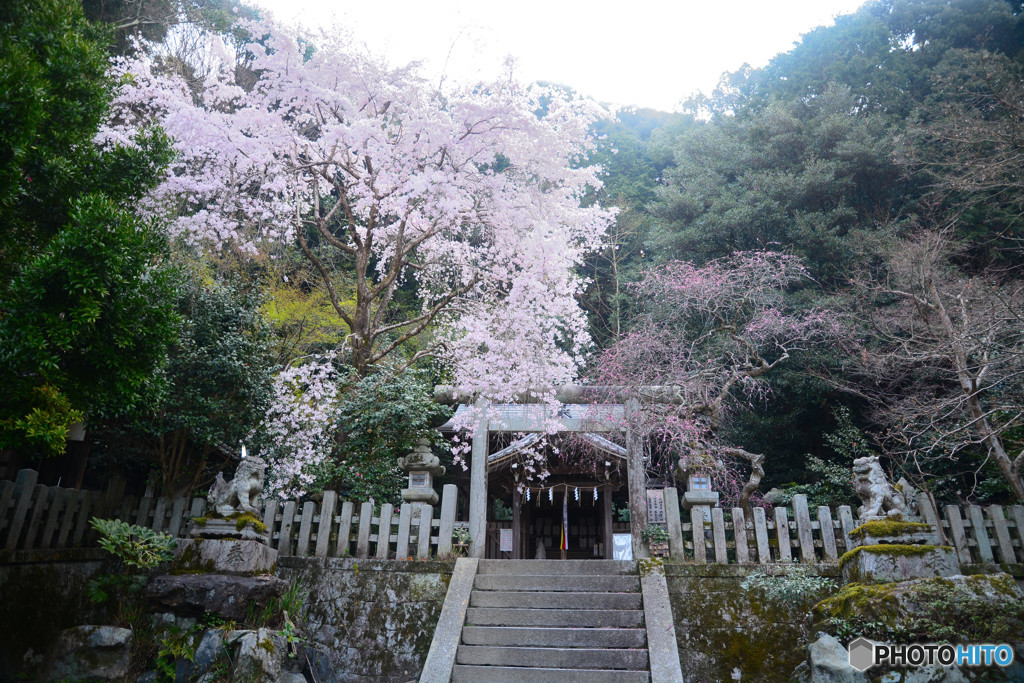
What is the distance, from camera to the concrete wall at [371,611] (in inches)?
257

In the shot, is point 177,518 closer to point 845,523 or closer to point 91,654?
point 91,654

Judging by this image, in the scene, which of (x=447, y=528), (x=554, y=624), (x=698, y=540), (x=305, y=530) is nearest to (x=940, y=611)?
(x=698, y=540)

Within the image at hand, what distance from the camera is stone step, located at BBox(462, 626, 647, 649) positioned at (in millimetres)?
5902

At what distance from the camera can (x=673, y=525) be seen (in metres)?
7.15

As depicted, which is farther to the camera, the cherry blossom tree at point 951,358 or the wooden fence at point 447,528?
the cherry blossom tree at point 951,358

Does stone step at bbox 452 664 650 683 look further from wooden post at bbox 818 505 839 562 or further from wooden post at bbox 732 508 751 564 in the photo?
wooden post at bbox 818 505 839 562

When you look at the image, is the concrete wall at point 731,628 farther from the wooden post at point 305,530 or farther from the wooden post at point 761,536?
the wooden post at point 305,530

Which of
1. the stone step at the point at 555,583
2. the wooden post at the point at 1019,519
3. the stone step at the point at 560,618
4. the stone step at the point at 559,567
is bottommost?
the stone step at the point at 560,618

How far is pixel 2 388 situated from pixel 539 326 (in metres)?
6.70

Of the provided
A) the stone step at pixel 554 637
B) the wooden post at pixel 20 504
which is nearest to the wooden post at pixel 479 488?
the stone step at pixel 554 637

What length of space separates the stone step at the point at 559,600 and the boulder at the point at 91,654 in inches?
136

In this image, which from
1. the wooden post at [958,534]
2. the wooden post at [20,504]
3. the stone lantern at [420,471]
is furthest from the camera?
the stone lantern at [420,471]

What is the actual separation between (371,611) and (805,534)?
5.31 meters

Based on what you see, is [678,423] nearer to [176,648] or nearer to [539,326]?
[539,326]
